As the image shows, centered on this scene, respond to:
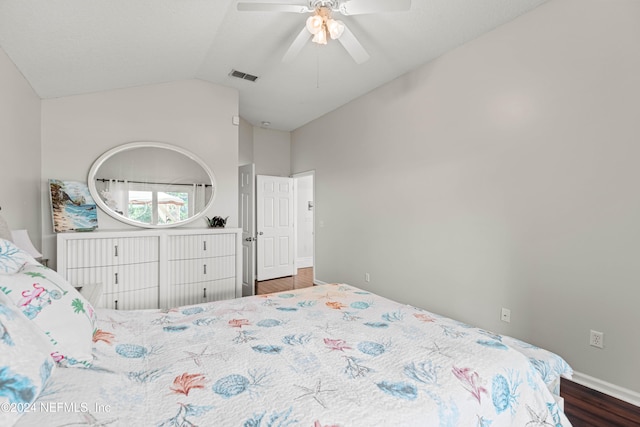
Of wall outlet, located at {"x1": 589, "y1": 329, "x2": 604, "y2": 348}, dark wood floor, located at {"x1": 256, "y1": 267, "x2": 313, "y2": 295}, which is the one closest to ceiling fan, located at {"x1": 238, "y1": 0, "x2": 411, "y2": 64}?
wall outlet, located at {"x1": 589, "y1": 329, "x2": 604, "y2": 348}

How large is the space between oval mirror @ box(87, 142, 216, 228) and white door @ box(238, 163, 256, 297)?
0.99 m

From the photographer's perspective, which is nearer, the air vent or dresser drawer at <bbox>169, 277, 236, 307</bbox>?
dresser drawer at <bbox>169, 277, 236, 307</bbox>

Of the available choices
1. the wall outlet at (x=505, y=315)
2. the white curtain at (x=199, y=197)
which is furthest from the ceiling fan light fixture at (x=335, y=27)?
the wall outlet at (x=505, y=315)

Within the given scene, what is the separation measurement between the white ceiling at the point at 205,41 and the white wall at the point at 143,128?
14cm

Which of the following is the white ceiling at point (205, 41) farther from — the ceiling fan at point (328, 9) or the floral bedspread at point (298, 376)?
the floral bedspread at point (298, 376)

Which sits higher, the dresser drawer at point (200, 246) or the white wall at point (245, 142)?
the white wall at point (245, 142)

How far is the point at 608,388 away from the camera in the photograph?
1.97 meters

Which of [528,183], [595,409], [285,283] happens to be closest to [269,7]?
[528,183]

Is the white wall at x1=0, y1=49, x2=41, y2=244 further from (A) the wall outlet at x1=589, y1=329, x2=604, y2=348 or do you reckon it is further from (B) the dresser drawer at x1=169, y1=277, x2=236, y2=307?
(A) the wall outlet at x1=589, y1=329, x2=604, y2=348

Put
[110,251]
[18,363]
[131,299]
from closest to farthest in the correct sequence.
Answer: [18,363] < [110,251] < [131,299]

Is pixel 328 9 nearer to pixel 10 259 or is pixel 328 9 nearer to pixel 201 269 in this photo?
pixel 10 259

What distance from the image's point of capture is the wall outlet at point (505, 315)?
249 centimetres

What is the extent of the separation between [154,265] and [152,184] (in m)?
0.90

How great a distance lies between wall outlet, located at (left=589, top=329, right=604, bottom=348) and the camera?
6.58 feet
